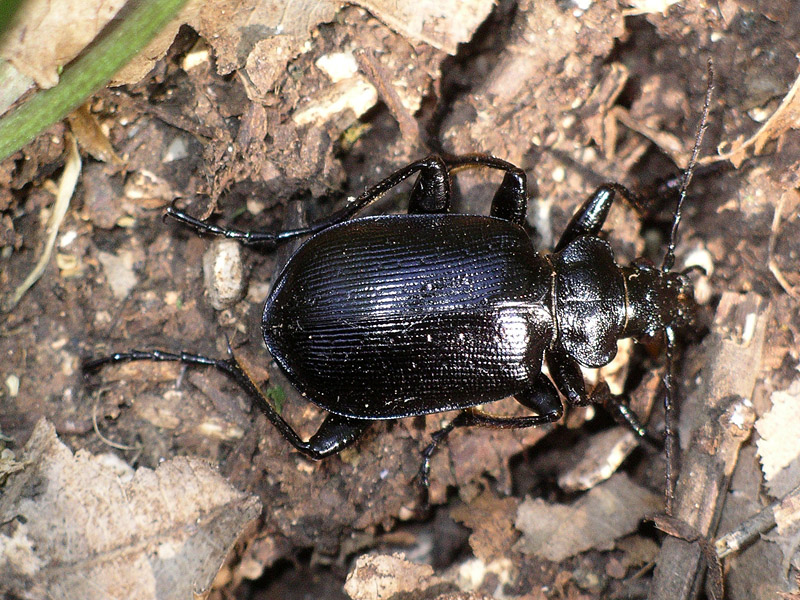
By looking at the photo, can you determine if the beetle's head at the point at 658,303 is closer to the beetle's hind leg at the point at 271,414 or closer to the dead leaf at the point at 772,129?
the dead leaf at the point at 772,129

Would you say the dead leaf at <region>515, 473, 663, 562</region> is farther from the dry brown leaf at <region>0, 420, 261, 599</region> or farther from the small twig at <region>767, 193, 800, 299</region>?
the dry brown leaf at <region>0, 420, 261, 599</region>

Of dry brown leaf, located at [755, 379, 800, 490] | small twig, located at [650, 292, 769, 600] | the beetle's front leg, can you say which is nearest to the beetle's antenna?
small twig, located at [650, 292, 769, 600]

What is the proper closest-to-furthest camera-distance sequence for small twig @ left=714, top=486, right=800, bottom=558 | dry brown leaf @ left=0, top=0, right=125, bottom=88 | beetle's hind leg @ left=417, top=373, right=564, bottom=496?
dry brown leaf @ left=0, top=0, right=125, bottom=88 < small twig @ left=714, top=486, right=800, bottom=558 < beetle's hind leg @ left=417, top=373, right=564, bottom=496

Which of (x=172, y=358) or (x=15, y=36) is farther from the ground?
(x=15, y=36)

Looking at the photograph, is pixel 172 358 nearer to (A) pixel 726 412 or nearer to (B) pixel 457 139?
(B) pixel 457 139

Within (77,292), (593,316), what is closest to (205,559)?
(77,292)

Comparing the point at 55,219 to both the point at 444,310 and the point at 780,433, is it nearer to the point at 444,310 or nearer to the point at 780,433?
the point at 444,310

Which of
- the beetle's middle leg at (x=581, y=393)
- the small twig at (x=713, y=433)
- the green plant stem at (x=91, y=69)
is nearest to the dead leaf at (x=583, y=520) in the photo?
the small twig at (x=713, y=433)
